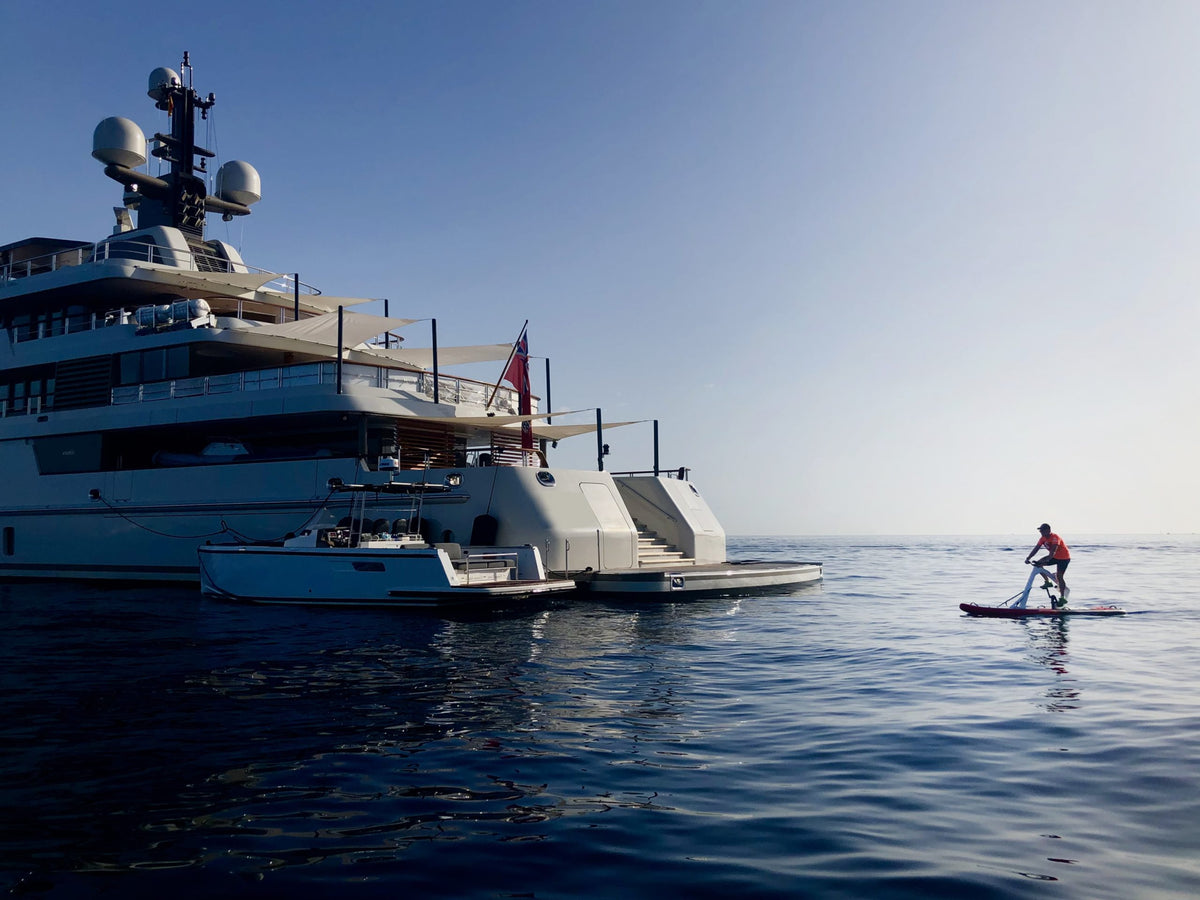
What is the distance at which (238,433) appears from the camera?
26.5m

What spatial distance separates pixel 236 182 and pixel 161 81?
13.8 ft

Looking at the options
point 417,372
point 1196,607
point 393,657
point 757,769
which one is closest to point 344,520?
point 417,372

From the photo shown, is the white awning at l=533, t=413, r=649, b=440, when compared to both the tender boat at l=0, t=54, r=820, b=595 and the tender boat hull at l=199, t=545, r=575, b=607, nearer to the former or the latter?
the tender boat at l=0, t=54, r=820, b=595

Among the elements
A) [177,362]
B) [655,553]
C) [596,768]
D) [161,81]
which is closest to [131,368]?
[177,362]

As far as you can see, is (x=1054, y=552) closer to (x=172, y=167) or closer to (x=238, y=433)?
(x=238, y=433)

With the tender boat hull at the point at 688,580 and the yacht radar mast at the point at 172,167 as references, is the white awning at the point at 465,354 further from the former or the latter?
the yacht radar mast at the point at 172,167

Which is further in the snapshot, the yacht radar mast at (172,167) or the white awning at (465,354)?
the yacht radar mast at (172,167)

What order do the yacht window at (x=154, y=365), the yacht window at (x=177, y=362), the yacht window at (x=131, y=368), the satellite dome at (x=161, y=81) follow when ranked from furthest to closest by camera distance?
1. the satellite dome at (x=161, y=81)
2. the yacht window at (x=131, y=368)
3. the yacht window at (x=154, y=365)
4. the yacht window at (x=177, y=362)

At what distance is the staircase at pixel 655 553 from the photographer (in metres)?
23.8

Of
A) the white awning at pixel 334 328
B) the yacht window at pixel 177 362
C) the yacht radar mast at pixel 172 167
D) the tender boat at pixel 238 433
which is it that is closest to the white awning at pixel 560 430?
the tender boat at pixel 238 433

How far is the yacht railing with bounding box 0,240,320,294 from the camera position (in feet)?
93.7

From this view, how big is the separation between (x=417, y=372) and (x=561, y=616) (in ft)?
30.7

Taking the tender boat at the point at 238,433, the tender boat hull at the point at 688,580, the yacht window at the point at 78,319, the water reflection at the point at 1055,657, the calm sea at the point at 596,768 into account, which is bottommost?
the water reflection at the point at 1055,657

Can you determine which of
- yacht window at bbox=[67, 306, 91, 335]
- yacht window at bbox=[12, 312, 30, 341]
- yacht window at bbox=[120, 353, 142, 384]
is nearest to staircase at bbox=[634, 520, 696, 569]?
yacht window at bbox=[120, 353, 142, 384]
